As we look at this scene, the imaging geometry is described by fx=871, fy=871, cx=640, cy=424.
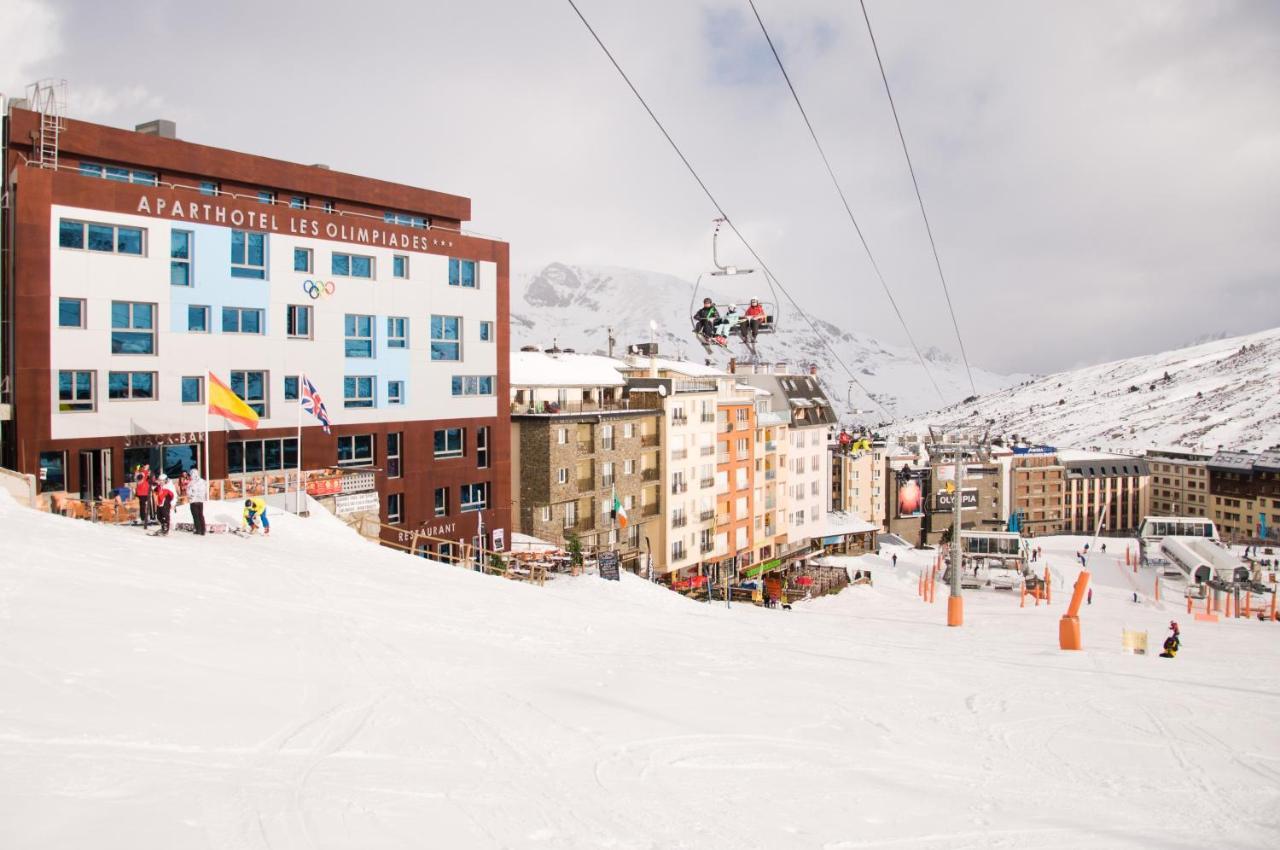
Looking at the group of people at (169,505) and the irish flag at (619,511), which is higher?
the group of people at (169,505)

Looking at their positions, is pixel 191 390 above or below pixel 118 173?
below

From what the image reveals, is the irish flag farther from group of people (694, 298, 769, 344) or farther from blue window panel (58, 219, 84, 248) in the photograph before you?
blue window panel (58, 219, 84, 248)

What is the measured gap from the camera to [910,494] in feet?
421

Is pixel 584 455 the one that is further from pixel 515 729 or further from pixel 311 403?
pixel 515 729

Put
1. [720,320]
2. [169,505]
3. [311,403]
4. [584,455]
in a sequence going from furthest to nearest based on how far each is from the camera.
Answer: [584,455]
[720,320]
[311,403]
[169,505]

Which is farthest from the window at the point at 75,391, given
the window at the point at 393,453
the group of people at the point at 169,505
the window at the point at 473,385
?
the window at the point at 473,385

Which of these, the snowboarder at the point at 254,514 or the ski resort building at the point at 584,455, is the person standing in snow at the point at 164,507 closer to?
the snowboarder at the point at 254,514

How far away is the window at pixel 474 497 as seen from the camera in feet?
136

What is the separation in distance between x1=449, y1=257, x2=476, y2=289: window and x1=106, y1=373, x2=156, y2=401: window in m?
14.2

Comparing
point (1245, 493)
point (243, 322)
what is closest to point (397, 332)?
point (243, 322)

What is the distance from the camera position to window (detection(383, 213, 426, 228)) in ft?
131

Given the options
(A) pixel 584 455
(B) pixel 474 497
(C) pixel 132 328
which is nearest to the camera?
(C) pixel 132 328

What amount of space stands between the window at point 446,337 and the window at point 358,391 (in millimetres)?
3537

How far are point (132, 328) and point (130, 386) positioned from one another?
2.02m
